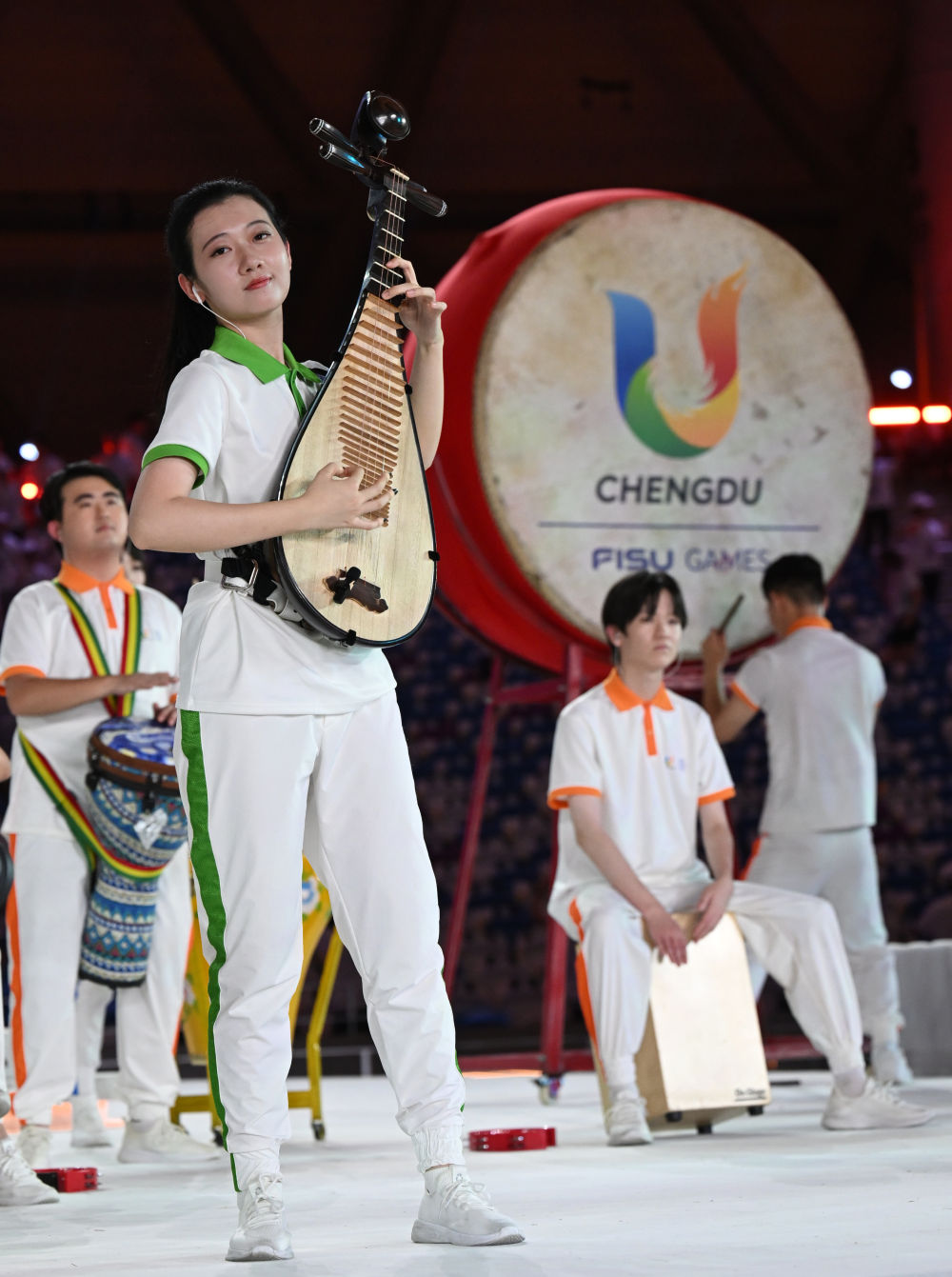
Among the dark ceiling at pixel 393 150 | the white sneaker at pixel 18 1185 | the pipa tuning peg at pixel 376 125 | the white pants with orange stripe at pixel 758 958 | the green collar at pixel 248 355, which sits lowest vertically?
the white sneaker at pixel 18 1185

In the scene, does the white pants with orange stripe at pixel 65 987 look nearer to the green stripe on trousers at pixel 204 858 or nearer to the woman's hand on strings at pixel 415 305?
the green stripe on trousers at pixel 204 858

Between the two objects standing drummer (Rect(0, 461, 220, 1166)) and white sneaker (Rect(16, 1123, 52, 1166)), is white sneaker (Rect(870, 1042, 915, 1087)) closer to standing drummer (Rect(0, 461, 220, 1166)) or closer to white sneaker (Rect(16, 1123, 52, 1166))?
standing drummer (Rect(0, 461, 220, 1166))

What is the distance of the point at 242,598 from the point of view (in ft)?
6.78

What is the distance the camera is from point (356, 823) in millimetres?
2064

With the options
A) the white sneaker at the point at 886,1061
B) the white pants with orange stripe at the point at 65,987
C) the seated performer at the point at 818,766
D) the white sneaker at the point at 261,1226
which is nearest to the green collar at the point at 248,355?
the white sneaker at the point at 261,1226

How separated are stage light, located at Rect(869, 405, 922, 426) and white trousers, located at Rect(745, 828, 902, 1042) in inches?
136

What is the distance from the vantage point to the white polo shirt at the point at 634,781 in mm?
3451

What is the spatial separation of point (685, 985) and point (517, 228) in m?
1.83

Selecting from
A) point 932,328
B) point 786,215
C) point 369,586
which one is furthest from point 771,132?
point 369,586

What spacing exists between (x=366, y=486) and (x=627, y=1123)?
4.96 ft

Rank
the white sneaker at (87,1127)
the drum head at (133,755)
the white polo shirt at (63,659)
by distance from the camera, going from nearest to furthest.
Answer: the drum head at (133,755)
the white polo shirt at (63,659)
the white sneaker at (87,1127)

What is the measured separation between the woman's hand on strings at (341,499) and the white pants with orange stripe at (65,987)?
1.45m

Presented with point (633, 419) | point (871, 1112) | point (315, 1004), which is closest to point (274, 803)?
point (871, 1112)

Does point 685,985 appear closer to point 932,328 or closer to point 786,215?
point 932,328
